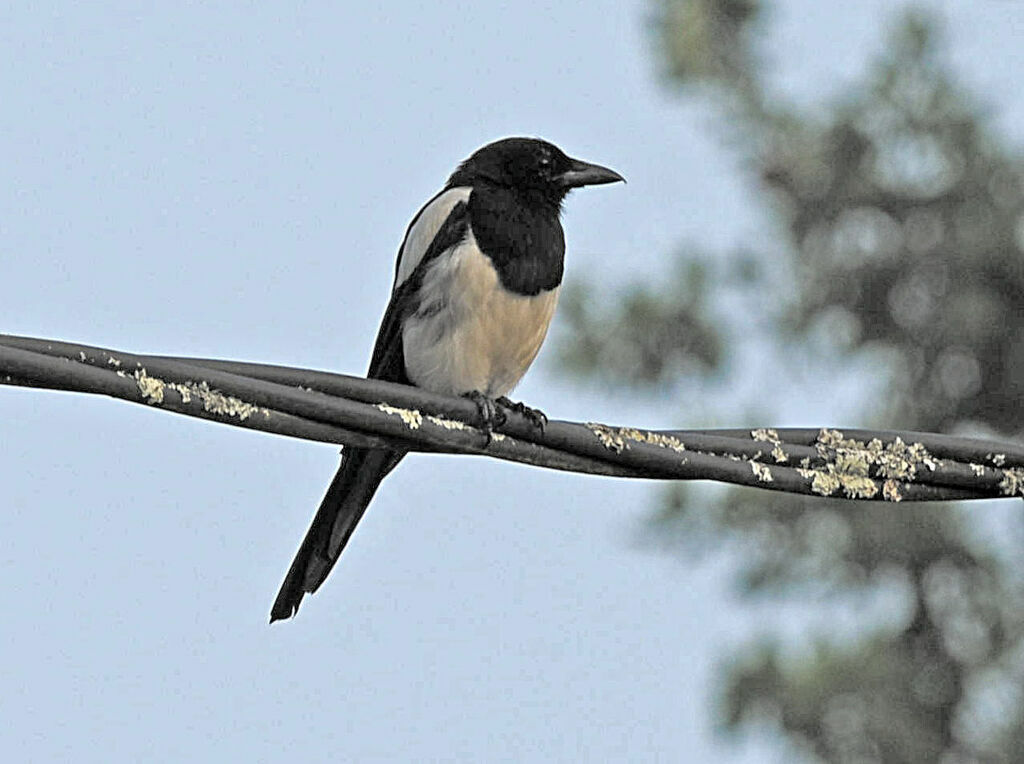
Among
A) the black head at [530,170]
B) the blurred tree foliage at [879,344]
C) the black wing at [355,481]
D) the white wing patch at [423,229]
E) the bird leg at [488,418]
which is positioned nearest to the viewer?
the bird leg at [488,418]

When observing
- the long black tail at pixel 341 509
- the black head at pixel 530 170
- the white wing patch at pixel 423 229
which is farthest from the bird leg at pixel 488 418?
the black head at pixel 530 170

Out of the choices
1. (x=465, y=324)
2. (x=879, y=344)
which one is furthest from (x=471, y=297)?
(x=879, y=344)

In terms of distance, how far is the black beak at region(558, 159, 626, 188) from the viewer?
480cm

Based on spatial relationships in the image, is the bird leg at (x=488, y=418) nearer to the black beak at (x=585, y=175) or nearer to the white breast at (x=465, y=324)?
the white breast at (x=465, y=324)

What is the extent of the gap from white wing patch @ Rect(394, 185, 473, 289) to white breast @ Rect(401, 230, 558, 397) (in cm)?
8

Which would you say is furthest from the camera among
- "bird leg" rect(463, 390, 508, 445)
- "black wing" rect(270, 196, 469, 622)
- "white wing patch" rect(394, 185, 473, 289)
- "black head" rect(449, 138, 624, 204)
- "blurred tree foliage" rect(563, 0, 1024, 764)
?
"blurred tree foliage" rect(563, 0, 1024, 764)

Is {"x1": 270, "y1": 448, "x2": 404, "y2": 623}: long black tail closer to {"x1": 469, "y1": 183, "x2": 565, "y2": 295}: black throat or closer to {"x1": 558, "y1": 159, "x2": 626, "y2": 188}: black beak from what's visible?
{"x1": 469, "y1": 183, "x2": 565, "y2": 295}: black throat

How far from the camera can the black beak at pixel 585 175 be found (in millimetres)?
4805

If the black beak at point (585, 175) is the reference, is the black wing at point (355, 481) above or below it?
below

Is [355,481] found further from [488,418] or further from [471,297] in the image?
[488,418]

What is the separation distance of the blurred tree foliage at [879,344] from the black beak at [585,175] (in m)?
7.61

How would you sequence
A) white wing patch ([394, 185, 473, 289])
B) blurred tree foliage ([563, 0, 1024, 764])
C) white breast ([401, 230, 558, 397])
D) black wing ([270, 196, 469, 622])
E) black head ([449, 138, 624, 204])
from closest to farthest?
black wing ([270, 196, 469, 622]), white breast ([401, 230, 558, 397]), white wing patch ([394, 185, 473, 289]), black head ([449, 138, 624, 204]), blurred tree foliage ([563, 0, 1024, 764])

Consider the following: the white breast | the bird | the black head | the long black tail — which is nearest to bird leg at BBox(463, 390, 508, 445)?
the long black tail

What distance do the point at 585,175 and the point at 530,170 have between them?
6.7 inches
